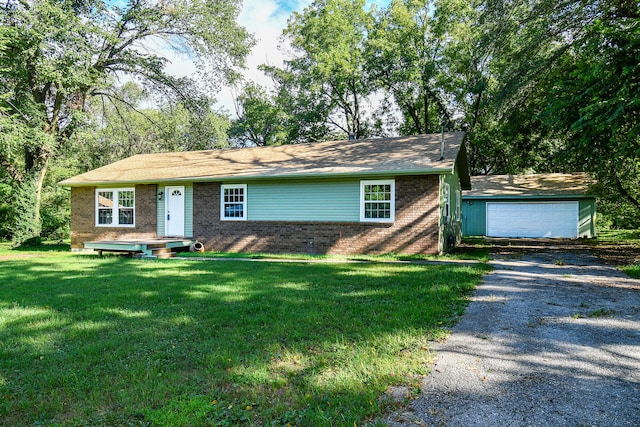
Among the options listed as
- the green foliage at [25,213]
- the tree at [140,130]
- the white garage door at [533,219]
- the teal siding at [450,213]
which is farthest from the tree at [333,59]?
the green foliage at [25,213]

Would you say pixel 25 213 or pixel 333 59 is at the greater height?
pixel 333 59

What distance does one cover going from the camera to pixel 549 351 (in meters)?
3.88

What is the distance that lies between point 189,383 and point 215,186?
12131mm

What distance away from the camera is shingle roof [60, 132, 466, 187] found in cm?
1291

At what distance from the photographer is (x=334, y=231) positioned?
13320 mm

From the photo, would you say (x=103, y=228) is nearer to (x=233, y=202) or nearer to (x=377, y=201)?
(x=233, y=202)

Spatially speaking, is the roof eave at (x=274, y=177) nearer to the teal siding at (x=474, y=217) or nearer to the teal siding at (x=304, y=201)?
the teal siding at (x=304, y=201)

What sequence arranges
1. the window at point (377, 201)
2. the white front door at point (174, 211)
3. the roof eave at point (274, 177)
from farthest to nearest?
the white front door at point (174, 211) < the window at point (377, 201) < the roof eave at point (274, 177)

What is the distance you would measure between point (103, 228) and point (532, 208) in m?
20.4

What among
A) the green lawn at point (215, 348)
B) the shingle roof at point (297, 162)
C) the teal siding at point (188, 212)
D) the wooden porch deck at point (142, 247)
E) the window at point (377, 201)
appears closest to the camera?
the green lawn at point (215, 348)

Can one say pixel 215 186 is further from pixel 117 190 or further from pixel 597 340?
pixel 597 340

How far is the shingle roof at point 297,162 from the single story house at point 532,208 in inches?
337

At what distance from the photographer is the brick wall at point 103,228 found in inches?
Answer: 618

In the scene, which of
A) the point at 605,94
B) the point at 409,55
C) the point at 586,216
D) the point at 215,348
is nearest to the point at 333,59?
the point at 409,55
